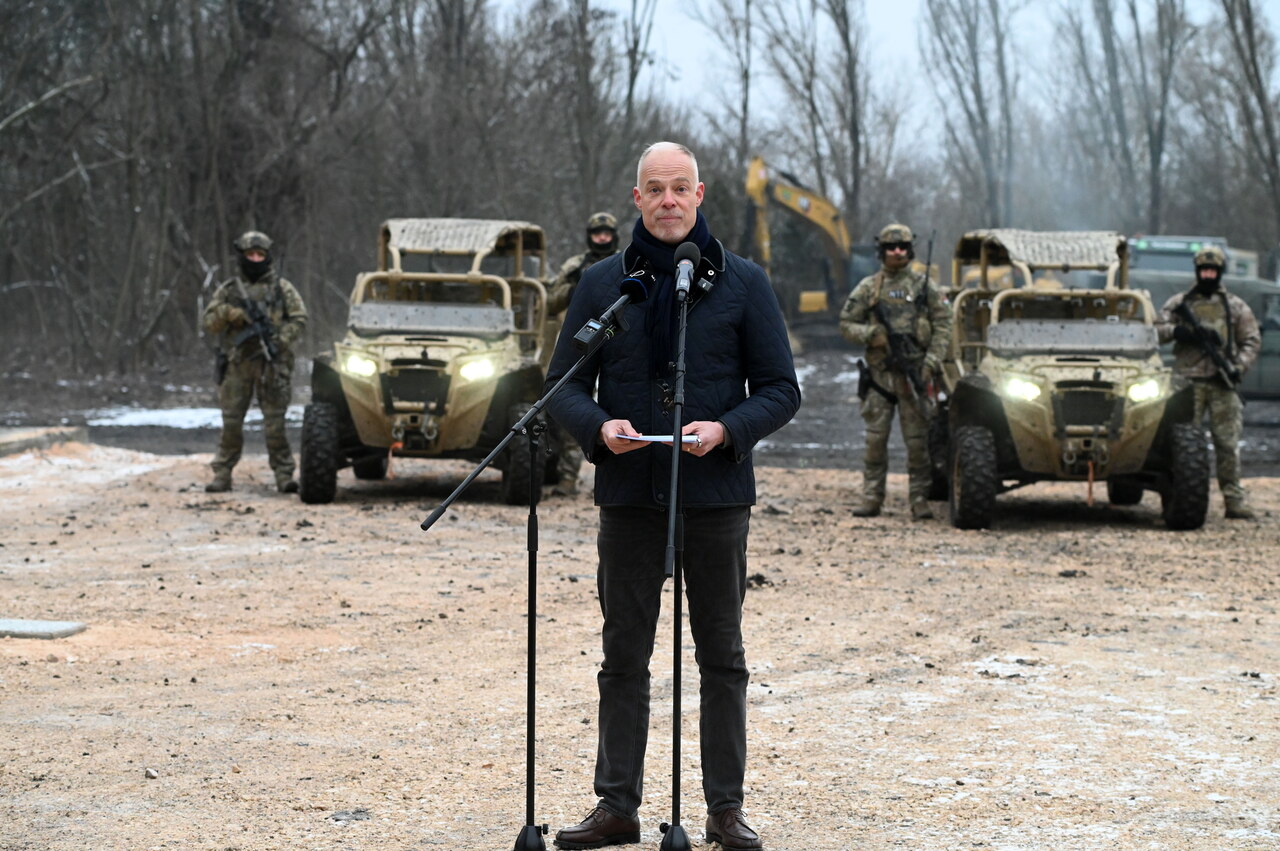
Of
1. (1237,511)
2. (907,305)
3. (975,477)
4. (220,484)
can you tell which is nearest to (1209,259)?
(1237,511)

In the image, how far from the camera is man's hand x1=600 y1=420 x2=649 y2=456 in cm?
438

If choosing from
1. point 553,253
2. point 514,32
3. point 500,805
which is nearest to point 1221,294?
point 500,805

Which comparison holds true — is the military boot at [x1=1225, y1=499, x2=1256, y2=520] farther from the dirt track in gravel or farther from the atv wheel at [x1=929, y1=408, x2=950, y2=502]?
the atv wheel at [x1=929, y1=408, x2=950, y2=502]

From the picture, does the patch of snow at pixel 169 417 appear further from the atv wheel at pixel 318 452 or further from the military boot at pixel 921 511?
the military boot at pixel 921 511

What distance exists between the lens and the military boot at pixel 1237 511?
12703 mm

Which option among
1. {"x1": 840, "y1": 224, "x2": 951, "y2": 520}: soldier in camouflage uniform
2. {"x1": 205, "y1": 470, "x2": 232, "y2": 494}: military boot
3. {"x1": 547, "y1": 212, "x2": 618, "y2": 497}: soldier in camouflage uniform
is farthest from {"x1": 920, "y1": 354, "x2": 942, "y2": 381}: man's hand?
{"x1": 205, "y1": 470, "x2": 232, "y2": 494}: military boot

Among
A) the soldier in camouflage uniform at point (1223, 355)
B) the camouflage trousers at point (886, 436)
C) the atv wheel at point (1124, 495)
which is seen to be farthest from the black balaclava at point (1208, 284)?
the camouflage trousers at point (886, 436)

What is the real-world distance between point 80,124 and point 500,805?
22397 millimetres

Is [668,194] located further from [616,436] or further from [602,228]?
[602,228]

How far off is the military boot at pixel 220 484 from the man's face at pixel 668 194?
9582mm

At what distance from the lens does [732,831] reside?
14.7ft

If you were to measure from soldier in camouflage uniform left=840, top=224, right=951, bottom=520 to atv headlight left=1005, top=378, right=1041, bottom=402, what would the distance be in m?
0.69

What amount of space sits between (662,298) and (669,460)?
0.42 meters

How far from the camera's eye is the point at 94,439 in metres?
18.3
